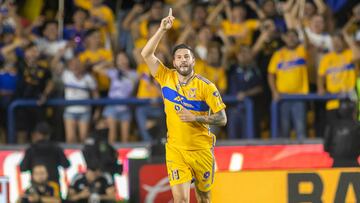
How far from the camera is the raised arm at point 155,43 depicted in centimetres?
966

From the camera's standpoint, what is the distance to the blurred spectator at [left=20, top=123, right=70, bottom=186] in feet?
41.0

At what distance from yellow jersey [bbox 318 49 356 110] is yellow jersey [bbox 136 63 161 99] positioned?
2435 mm

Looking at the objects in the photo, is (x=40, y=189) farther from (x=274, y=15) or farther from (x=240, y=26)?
(x=274, y=15)

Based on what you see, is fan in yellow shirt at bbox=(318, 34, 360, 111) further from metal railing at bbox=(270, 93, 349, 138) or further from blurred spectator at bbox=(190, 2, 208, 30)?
blurred spectator at bbox=(190, 2, 208, 30)

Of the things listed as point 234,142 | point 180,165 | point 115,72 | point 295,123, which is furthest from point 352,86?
point 180,165

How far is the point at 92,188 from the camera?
12188 millimetres

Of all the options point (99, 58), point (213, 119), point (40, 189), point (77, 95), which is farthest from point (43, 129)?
point (213, 119)

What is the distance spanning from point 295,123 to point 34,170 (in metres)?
3.88

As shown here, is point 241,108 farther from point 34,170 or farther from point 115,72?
point 34,170

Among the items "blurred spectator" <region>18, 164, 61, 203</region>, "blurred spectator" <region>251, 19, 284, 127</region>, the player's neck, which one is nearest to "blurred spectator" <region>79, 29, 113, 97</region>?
"blurred spectator" <region>251, 19, 284, 127</region>

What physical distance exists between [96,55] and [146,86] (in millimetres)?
1041

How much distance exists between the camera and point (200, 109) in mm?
10055

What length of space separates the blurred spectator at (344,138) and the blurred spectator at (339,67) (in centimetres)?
98

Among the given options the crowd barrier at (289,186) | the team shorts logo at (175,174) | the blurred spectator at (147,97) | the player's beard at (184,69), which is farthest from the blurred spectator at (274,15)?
the team shorts logo at (175,174)
